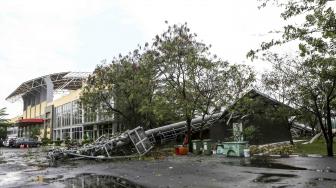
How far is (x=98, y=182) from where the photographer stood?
564 inches

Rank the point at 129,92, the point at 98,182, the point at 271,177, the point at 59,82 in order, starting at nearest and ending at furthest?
1. the point at 271,177
2. the point at 98,182
3. the point at 129,92
4. the point at 59,82

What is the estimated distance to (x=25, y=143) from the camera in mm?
58781

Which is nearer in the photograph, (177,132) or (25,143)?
(177,132)

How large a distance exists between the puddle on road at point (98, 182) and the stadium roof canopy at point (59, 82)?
60709mm

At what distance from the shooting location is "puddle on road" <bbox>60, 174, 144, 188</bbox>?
13422 millimetres

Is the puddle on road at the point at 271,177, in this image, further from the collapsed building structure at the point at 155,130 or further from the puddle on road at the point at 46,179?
the collapsed building structure at the point at 155,130

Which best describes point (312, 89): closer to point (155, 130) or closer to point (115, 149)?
point (115, 149)

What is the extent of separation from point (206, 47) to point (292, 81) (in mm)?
6701

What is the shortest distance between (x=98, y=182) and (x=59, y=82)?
73.6 meters

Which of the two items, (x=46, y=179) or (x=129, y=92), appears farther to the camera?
(x=129, y=92)

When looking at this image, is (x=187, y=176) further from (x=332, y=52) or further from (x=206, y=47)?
(x=206, y=47)

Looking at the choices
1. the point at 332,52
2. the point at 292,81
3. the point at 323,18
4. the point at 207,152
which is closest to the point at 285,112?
the point at 292,81

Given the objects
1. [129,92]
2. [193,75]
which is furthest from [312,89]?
[129,92]

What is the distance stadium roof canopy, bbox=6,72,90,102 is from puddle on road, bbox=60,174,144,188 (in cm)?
6071
